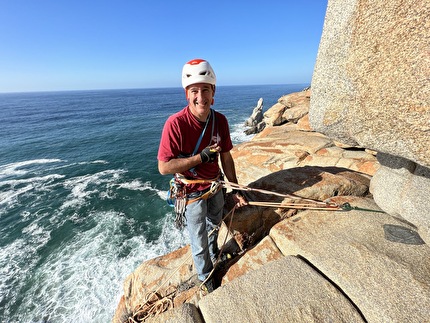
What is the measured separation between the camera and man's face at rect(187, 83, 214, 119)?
3.86 meters

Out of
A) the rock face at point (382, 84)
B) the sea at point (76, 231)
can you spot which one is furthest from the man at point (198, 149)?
the sea at point (76, 231)

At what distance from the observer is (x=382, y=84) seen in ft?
8.45

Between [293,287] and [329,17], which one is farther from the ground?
[329,17]

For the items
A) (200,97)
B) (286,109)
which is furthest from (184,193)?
(286,109)

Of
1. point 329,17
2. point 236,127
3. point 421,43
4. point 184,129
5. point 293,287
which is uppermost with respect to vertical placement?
point 329,17

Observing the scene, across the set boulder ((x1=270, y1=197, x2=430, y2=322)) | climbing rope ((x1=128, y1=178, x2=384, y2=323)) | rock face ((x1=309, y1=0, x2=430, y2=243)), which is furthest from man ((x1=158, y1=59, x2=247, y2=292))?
rock face ((x1=309, y1=0, x2=430, y2=243))

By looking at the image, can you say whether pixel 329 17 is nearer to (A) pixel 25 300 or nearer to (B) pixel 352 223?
(B) pixel 352 223

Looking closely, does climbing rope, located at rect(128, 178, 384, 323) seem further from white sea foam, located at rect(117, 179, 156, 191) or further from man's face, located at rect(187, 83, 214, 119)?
white sea foam, located at rect(117, 179, 156, 191)

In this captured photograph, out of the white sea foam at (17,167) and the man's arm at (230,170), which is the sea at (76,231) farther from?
the man's arm at (230,170)

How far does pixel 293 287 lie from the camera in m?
3.21

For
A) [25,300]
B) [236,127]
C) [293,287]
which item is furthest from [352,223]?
[236,127]

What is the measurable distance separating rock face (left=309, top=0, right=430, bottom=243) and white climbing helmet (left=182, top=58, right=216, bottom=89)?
1.79m

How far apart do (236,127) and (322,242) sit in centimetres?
4694

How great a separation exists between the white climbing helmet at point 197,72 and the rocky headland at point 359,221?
180 cm
